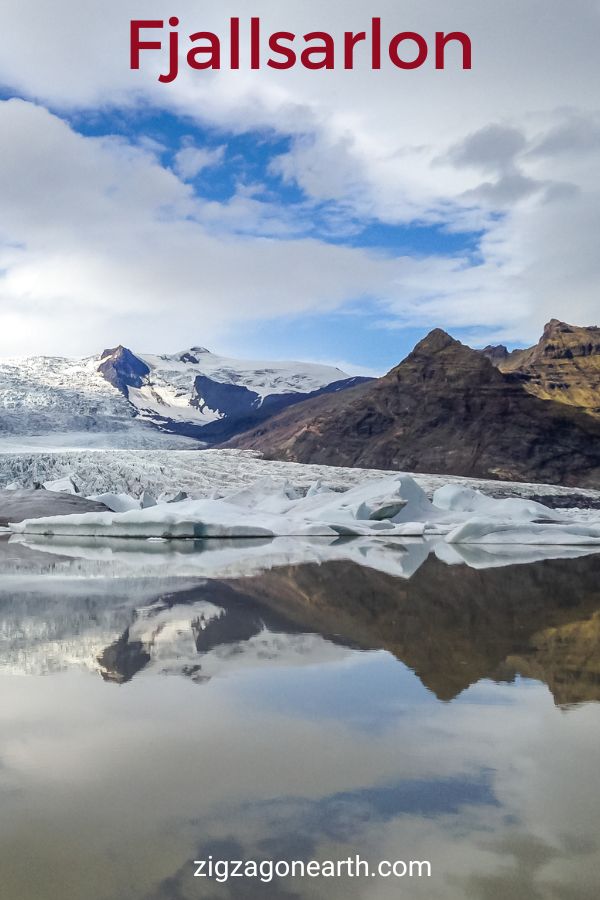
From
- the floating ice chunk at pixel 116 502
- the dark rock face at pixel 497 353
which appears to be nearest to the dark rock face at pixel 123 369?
the dark rock face at pixel 497 353

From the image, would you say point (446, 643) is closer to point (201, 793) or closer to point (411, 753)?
point (411, 753)

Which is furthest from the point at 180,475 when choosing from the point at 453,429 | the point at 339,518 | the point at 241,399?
the point at 241,399

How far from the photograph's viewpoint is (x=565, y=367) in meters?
80.3

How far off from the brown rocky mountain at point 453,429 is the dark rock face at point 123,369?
3814 centimetres

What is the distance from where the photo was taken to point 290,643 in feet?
14.6

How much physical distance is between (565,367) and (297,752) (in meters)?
83.1

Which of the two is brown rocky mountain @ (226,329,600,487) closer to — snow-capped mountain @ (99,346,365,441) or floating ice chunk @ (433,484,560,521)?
snow-capped mountain @ (99,346,365,441)

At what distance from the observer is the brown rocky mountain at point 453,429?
5478 centimetres

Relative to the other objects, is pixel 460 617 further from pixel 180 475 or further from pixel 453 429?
pixel 453 429

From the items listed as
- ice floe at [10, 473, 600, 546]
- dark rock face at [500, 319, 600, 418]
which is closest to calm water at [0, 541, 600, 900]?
ice floe at [10, 473, 600, 546]

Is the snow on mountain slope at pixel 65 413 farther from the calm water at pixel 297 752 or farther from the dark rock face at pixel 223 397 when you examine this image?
the calm water at pixel 297 752

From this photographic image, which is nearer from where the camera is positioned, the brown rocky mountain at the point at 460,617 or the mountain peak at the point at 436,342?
the brown rocky mountain at the point at 460,617

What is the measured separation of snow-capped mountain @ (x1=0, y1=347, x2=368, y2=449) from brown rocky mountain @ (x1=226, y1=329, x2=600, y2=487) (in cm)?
1593

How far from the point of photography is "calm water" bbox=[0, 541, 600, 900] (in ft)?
5.74
